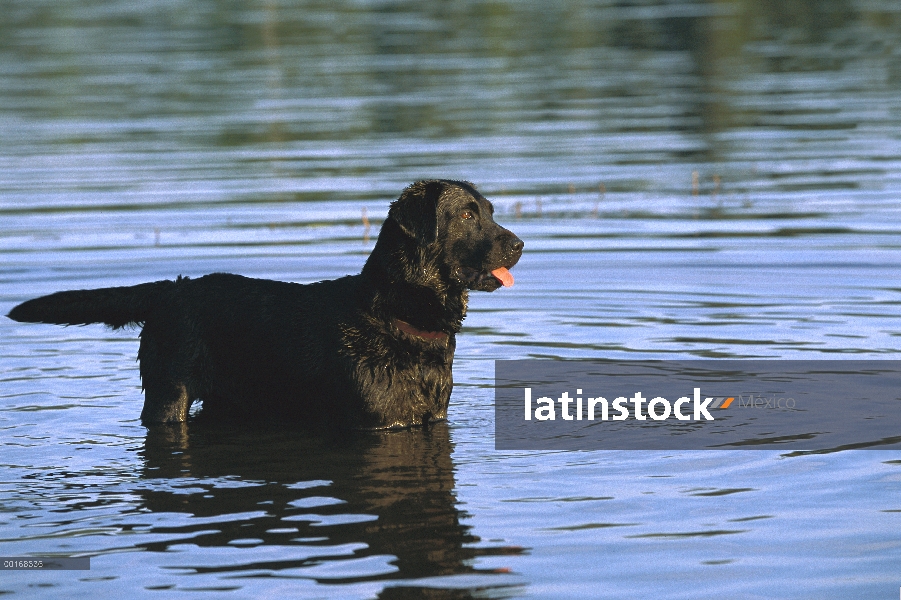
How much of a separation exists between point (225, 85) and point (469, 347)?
67.8ft

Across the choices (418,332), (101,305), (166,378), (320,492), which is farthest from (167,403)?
(320,492)

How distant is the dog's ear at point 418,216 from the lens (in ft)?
26.1

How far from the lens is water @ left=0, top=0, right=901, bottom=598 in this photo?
5.99 m

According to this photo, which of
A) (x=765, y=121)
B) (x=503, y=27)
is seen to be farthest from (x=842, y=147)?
(x=503, y=27)

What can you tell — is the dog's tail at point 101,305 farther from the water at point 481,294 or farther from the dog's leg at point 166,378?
the water at point 481,294

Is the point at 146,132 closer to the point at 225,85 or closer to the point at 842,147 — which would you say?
the point at 225,85

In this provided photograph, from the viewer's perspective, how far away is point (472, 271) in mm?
8039

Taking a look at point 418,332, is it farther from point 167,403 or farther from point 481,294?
point 481,294

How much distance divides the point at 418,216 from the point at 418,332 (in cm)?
71

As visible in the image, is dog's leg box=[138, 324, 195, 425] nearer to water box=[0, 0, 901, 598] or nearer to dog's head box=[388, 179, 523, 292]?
water box=[0, 0, 901, 598]

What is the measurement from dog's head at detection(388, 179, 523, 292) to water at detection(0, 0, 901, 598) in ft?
3.18

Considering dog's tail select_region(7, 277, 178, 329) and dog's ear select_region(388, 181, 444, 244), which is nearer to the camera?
dog's ear select_region(388, 181, 444, 244)

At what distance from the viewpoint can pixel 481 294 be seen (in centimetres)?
1290

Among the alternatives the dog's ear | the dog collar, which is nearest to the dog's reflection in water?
the dog collar
